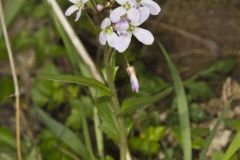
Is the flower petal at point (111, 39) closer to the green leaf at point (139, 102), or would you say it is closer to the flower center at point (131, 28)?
the flower center at point (131, 28)

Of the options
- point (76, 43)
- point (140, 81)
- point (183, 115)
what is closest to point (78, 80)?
point (183, 115)

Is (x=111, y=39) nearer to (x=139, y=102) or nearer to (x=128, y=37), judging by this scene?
(x=128, y=37)

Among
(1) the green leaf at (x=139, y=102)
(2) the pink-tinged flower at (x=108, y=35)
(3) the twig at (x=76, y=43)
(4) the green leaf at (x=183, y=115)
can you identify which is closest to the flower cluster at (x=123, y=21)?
(2) the pink-tinged flower at (x=108, y=35)

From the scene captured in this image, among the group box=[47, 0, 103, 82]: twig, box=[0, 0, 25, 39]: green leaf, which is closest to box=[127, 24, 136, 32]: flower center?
box=[47, 0, 103, 82]: twig

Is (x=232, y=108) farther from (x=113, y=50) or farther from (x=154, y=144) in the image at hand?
(x=113, y=50)

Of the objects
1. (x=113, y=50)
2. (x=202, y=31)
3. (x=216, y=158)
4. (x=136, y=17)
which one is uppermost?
(x=136, y=17)

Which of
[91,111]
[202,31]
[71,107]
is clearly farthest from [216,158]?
[202,31]

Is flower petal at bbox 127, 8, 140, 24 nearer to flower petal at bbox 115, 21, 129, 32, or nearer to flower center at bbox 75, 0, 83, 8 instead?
flower petal at bbox 115, 21, 129, 32
